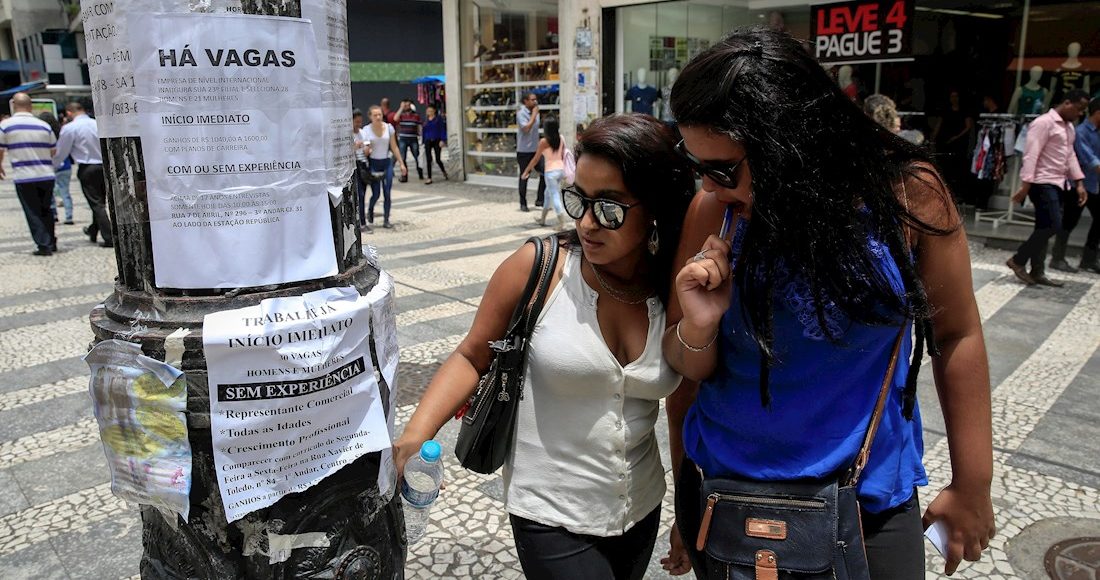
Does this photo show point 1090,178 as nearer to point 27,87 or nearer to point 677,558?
point 677,558

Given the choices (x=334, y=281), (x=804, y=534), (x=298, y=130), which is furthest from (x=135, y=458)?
(x=804, y=534)

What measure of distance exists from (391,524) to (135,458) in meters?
0.61

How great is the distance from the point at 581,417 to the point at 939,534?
2.73 feet

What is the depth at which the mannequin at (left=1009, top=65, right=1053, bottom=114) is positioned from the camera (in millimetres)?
11344

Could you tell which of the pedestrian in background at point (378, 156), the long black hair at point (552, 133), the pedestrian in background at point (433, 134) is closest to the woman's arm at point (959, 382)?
the long black hair at point (552, 133)

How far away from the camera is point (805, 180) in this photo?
4.74 ft

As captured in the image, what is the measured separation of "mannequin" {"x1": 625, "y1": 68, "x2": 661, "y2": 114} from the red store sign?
136 inches

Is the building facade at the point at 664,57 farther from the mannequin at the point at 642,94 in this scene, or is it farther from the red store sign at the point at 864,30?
the red store sign at the point at 864,30

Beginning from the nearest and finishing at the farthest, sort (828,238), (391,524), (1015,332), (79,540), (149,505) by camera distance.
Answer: (828,238)
(149,505)
(391,524)
(79,540)
(1015,332)

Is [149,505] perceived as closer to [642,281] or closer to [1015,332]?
[642,281]

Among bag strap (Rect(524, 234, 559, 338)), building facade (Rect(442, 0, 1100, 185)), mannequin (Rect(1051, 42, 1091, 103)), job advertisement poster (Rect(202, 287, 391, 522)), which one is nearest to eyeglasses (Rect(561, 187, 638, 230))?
bag strap (Rect(524, 234, 559, 338))

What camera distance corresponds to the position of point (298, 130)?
5.21 feet

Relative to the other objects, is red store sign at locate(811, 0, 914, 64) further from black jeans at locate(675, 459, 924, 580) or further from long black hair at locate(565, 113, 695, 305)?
black jeans at locate(675, 459, 924, 580)

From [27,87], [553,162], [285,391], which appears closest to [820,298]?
[285,391]
